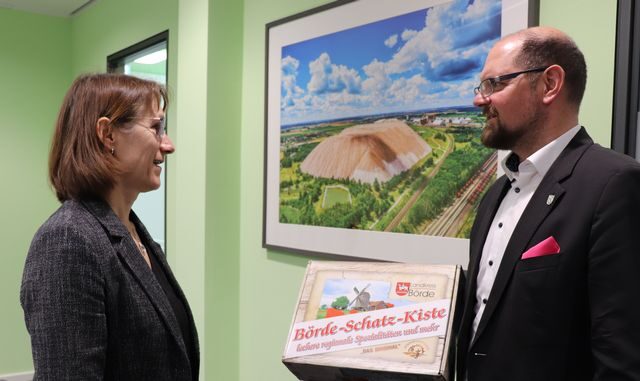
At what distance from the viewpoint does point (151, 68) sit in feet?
12.5

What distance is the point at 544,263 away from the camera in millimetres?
1055

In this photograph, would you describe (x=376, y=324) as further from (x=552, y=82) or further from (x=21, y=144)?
(x=21, y=144)

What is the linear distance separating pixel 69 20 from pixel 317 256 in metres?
3.41

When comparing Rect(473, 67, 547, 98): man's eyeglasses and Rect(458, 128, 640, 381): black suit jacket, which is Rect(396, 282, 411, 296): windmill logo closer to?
Rect(458, 128, 640, 381): black suit jacket

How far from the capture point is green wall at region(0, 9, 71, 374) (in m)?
4.15

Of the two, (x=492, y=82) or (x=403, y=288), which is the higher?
(x=492, y=82)

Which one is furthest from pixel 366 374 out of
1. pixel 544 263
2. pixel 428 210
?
pixel 428 210

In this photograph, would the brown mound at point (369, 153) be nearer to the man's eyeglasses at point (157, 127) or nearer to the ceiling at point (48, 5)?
the man's eyeglasses at point (157, 127)

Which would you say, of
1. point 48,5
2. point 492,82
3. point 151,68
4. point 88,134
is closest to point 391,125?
point 492,82

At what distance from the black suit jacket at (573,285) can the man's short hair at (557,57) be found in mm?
110

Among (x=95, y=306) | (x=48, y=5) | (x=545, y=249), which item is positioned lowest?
(x=95, y=306)

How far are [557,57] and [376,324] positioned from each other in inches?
28.0

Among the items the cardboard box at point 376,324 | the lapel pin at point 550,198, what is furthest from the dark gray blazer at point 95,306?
the lapel pin at point 550,198

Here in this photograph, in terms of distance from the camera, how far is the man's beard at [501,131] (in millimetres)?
1194
